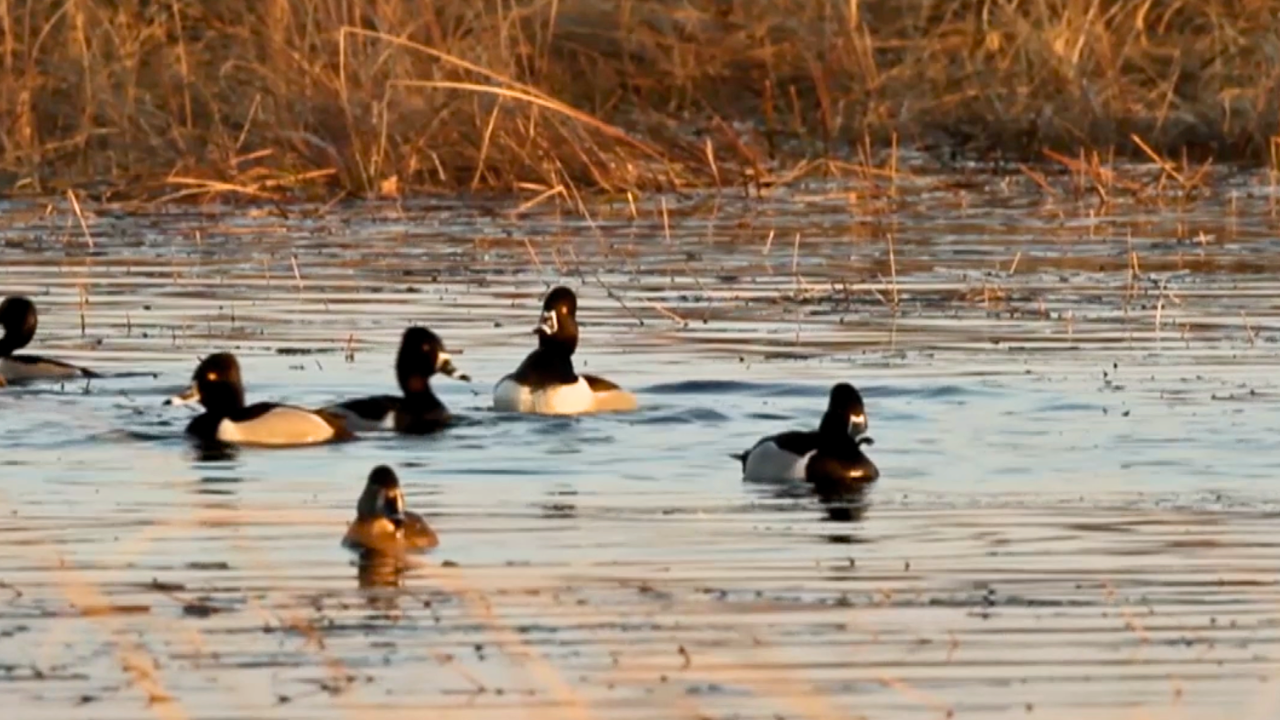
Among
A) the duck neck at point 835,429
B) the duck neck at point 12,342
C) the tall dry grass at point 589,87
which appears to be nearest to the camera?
the duck neck at point 835,429

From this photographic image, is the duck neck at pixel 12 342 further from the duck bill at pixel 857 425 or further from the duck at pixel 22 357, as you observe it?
the duck bill at pixel 857 425

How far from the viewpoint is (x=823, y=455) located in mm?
11914

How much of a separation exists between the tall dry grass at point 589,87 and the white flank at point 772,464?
27.8ft

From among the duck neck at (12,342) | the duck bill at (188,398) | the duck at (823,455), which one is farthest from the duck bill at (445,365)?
the duck neck at (12,342)

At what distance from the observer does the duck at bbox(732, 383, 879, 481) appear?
11820mm

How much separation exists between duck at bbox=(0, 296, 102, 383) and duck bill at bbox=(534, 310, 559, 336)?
1.95 m

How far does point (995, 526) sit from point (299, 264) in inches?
382

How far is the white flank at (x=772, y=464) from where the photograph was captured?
39.1 feet

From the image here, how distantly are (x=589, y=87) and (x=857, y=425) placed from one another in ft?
47.8

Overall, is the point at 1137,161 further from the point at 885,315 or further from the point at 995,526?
the point at 995,526

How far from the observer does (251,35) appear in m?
24.6

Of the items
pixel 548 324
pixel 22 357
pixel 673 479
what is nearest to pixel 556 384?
pixel 548 324

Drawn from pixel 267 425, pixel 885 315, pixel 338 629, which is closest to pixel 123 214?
pixel 885 315

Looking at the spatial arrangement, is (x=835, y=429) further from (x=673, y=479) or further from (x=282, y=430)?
(x=282, y=430)
